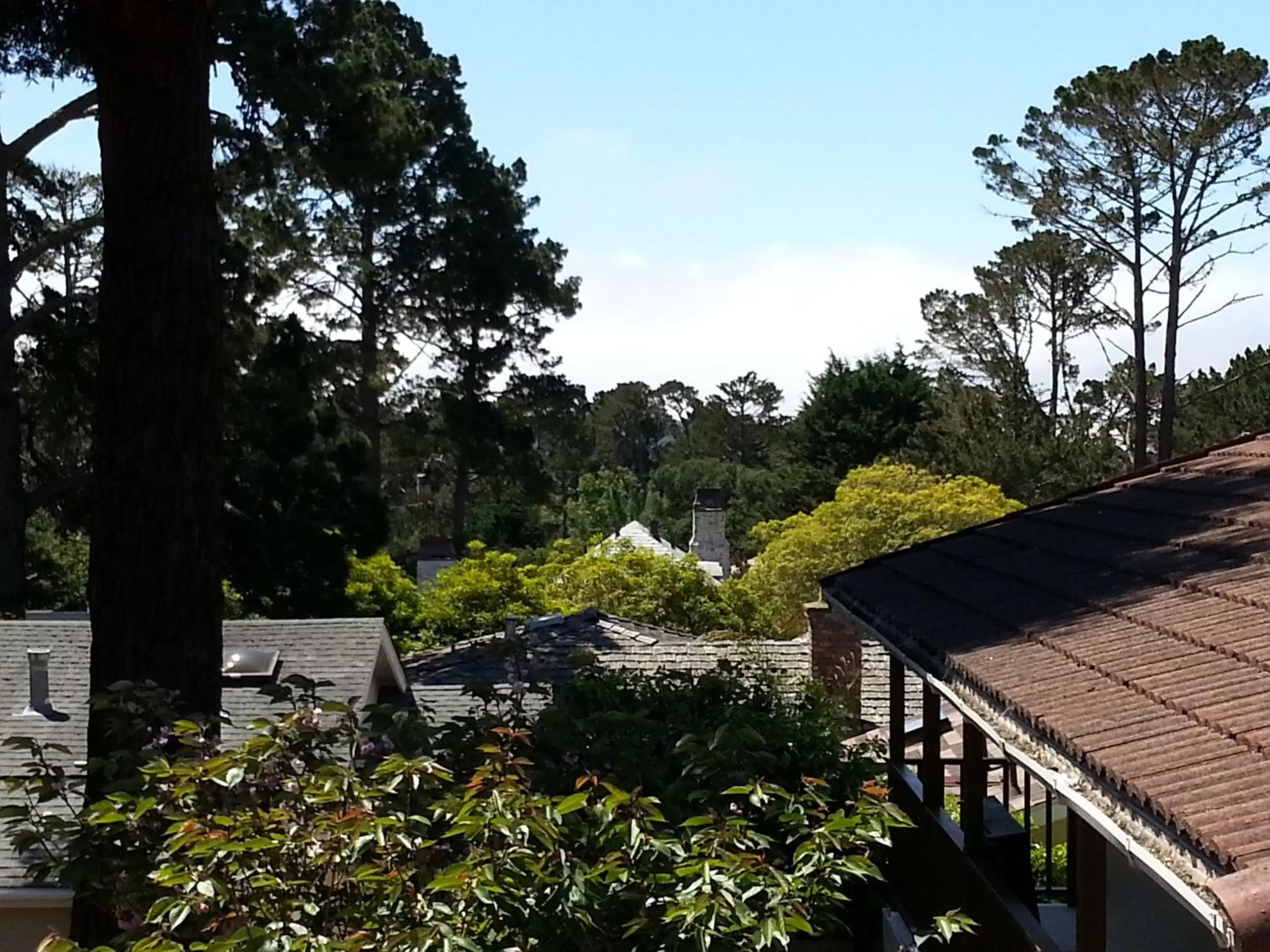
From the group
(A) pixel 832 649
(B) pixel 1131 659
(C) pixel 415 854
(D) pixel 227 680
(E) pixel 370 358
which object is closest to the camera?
(C) pixel 415 854

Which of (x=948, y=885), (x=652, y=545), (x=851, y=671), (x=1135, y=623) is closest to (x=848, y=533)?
(x=851, y=671)

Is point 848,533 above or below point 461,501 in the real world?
below

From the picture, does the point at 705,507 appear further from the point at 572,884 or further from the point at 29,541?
the point at 572,884

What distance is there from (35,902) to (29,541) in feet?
73.6

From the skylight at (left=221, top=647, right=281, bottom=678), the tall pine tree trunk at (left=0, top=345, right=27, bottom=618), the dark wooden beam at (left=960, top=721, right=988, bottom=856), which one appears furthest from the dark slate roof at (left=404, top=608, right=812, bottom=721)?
the tall pine tree trunk at (left=0, top=345, right=27, bottom=618)

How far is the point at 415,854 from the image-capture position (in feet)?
13.2

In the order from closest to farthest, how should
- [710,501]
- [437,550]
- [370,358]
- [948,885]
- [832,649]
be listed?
1. [948,885]
2. [832,649]
3. [437,550]
4. [370,358]
5. [710,501]

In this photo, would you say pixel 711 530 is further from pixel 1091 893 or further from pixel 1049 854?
pixel 1091 893

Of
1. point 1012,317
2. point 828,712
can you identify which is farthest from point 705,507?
point 828,712

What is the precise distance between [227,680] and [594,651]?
11.7 feet

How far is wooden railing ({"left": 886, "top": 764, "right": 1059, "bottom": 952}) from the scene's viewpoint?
19.0 feet

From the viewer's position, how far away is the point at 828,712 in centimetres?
844

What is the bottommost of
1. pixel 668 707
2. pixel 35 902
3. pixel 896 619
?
pixel 35 902

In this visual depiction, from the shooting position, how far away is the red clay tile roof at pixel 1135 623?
3.57 meters
